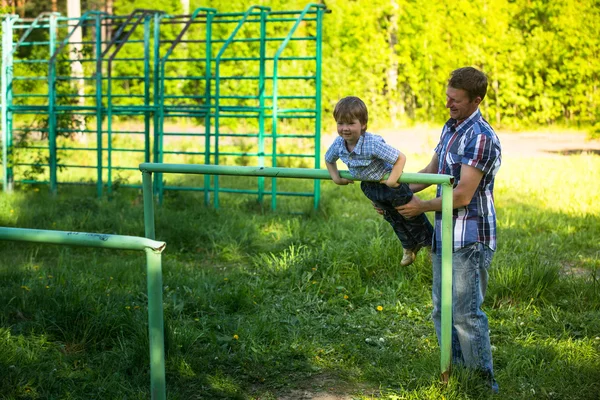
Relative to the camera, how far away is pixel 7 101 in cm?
1082

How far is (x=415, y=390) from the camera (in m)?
3.78

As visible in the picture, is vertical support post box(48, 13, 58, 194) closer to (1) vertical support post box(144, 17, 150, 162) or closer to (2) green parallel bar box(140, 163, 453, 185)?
(1) vertical support post box(144, 17, 150, 162)

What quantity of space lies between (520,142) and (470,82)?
41.7 ft

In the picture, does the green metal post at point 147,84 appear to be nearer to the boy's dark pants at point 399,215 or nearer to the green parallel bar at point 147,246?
the boy's dark pants at point 399,215

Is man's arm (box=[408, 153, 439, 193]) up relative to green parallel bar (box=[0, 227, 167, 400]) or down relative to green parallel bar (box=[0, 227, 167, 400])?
up

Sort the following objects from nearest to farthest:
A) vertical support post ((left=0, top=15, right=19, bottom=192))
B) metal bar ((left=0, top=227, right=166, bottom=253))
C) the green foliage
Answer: metal bar ((left=0, top=227, right=166, bottom=253)) → vertical support post ((left=0, top=15, right=19, bottom=192)) → the green foliage

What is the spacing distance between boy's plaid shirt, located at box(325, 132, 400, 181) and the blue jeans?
0.50 metres

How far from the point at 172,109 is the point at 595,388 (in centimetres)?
731

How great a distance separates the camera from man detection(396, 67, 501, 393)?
3.54 metres

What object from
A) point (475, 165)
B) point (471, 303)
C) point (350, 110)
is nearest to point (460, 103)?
point (475, 165)

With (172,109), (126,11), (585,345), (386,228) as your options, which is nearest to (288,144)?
(172,109)

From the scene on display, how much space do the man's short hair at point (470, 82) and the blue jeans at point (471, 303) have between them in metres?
0.71

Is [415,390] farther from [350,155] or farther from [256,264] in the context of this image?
[256,264]

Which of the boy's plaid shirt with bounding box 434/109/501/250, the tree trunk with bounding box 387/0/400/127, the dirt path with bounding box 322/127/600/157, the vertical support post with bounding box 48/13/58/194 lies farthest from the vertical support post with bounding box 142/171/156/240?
the tree trunk with bounding box 387/0/400/127
